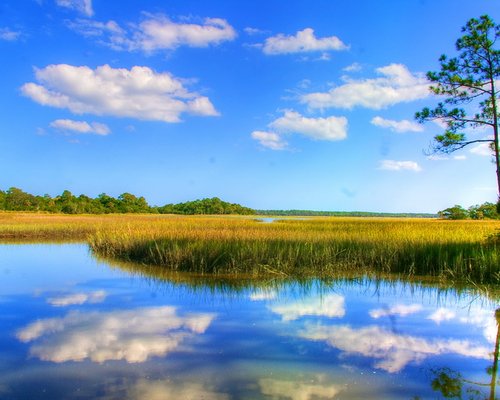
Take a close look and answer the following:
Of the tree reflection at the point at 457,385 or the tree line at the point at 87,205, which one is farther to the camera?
the tree line at the point at 87,205

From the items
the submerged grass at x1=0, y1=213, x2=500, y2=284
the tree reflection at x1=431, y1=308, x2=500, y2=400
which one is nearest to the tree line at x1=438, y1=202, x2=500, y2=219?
the submerged grass at x1=0, y1=213, x2=500, y2=284

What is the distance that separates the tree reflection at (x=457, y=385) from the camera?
4.07m

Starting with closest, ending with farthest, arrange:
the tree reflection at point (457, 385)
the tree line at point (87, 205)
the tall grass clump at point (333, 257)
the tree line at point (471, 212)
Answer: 1. the tree reflection at point (457, 385)
2. the tall grass clump at point (333, 257)
3. the tree line at point (471, 212)
4. the tree line at point (87, 205)

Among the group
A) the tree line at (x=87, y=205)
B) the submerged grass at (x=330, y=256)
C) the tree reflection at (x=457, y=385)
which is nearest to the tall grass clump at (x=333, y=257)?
the submerged grass at (x=330, y=256)

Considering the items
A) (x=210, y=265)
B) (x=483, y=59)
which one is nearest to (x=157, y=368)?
(x=210, y=265)

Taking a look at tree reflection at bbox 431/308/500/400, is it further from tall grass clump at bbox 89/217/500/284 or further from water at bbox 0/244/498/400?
tall grass clump at bbox 89/217/500/284

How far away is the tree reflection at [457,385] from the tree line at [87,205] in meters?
60.9

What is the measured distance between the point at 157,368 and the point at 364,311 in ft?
13.3

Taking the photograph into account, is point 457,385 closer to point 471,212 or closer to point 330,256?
point 330,256

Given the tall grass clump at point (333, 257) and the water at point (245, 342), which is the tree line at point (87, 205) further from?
the water at point (245, 342)

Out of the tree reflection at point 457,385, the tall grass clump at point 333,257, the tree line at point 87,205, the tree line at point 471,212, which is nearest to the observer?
the tree reflection at point 457,385

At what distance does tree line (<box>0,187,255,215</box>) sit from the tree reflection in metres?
60.9

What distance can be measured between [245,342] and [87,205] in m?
62.0

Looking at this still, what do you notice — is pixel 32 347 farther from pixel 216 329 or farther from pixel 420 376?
pixel 420 376
